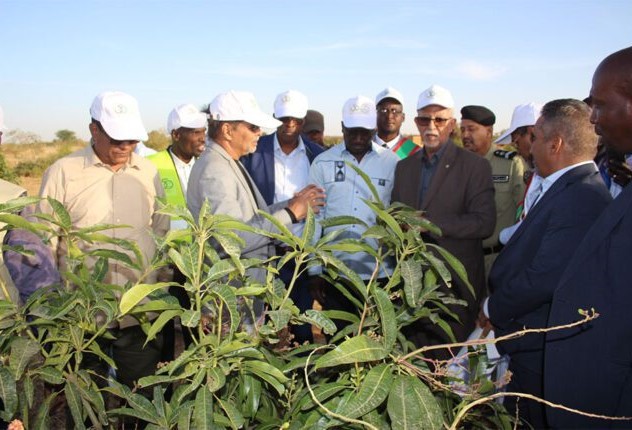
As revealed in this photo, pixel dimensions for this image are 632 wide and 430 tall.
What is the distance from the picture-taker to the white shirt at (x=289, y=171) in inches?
168

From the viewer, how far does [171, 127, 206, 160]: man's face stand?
4.32 meters

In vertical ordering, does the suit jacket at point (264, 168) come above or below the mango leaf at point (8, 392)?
above

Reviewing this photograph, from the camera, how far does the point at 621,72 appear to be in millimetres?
1738

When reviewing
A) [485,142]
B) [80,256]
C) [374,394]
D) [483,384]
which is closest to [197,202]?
[80,256]

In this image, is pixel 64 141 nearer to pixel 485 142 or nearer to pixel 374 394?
pixel 485 142

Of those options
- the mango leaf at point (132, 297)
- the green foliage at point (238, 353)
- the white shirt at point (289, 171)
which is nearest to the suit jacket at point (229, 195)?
the green foliage at point (238, 353)

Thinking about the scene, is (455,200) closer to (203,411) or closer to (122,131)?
(122,131)

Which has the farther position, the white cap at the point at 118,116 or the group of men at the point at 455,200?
the white cap at the point at 118,116

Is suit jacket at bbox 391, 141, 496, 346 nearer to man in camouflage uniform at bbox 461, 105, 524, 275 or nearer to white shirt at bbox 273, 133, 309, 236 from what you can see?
man in camouflage uniform at bbox 461, 105, 524, 275

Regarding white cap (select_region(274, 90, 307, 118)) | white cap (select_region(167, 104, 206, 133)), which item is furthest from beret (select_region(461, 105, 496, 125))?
white cap (select_region(167, 104, 206, 133))

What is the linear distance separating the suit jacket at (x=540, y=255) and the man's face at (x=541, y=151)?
121 millimetres

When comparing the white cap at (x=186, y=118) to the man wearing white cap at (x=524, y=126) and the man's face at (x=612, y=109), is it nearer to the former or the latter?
the man wearing white cap at (x=524, y=126)

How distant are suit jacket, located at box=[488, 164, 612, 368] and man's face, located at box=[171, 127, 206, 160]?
2.57 metres

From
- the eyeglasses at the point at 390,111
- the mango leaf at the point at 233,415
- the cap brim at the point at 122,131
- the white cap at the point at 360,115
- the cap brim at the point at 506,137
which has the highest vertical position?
the eyeglasses at the point at 390,111
